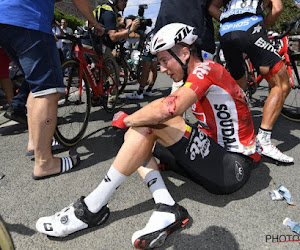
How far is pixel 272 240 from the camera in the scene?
1.55m

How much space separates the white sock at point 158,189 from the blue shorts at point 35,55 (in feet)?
3.45

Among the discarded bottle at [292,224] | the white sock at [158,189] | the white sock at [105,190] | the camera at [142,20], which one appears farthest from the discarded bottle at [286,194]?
the camera at [142,20]

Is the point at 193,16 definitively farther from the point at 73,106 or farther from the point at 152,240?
the point at 152,240

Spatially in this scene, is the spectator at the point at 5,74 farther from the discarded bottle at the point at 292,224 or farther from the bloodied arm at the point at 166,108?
the discarded bottle at the point at 292,224

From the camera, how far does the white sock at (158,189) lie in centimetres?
165

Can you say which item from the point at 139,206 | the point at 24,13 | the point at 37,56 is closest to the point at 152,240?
the point at 139,206

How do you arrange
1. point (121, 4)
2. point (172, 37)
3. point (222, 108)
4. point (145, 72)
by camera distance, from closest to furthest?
point (172, 37)
point (222, 108)
point (121, 4)
point (145, 72)

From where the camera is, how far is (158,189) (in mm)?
1684

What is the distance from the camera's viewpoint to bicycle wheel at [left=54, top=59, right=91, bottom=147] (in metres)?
2.86

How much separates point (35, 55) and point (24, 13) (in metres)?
0.31

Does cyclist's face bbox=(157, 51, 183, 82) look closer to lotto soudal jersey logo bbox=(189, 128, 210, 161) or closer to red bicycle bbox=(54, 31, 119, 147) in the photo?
lotto soudal jersey logo bbox=(189, 128, 210, 161)

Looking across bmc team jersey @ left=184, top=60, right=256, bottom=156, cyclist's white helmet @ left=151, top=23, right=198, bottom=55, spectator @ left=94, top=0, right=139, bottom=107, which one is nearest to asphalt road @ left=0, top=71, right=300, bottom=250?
bmc team jersey @ left=184, top=60, right=256, bottom=156

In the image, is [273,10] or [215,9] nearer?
[273,10]

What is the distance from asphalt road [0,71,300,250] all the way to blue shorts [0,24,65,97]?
2.77 feet
